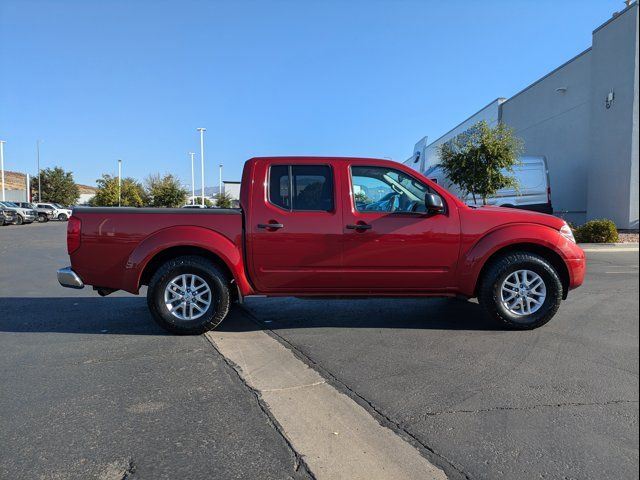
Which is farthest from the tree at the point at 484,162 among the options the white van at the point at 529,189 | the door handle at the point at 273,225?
the door handle at the point at 273,225

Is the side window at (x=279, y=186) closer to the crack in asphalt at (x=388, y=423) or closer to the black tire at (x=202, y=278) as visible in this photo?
the black tire at (x=202, y=278)

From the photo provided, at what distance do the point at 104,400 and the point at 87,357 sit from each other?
4.00ft

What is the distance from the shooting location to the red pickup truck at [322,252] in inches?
213

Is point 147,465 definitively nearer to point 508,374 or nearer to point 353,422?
point 353,422

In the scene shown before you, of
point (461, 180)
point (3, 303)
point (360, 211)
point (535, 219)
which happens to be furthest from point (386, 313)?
point (461, 180)

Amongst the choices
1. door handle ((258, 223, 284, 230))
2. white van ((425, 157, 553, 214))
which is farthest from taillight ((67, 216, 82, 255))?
white van ((425, 157, 553, 214))

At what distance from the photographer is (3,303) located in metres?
7.50

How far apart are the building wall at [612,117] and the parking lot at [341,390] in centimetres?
1257

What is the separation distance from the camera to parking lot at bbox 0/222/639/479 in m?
2.83

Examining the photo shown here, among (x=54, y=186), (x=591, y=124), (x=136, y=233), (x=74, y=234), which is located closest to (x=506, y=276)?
(x=136, y=233)

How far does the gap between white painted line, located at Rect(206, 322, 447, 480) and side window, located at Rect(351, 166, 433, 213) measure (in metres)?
1.92

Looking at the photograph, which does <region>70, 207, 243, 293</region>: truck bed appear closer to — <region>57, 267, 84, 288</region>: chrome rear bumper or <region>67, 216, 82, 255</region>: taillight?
<region>67, 216, 82, 255</region>: taillight

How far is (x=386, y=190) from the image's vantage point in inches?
221

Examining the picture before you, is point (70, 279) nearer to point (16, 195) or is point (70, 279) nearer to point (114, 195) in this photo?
point (114, 195)
